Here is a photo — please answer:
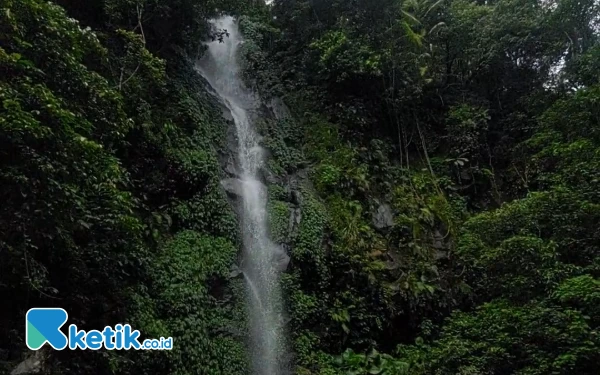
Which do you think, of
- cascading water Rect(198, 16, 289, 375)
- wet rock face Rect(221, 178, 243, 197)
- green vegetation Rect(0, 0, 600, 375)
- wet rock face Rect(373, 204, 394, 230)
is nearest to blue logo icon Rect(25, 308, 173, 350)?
green vegetation Rect(0, 0, 600, 375)

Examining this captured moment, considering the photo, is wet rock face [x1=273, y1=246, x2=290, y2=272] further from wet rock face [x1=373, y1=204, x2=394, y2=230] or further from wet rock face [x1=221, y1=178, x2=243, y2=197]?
wet rock face [x1=373, y1=204, x2=394, y2=230]

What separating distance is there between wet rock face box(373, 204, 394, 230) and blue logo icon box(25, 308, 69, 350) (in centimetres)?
678

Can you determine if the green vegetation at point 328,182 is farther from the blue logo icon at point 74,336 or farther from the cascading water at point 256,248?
the cascading water at point 256,248

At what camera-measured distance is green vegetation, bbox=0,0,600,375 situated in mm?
5848

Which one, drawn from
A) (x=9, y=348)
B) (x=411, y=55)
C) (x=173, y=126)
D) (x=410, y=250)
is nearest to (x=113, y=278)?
(x=9, y=348)

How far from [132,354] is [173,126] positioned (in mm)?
4472

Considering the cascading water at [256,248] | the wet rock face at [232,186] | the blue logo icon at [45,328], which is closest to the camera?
the blue logo icon at [45,328]

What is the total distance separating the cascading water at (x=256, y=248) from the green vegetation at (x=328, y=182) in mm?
289

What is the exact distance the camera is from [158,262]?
7.82 meters

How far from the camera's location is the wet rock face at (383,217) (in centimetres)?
1101

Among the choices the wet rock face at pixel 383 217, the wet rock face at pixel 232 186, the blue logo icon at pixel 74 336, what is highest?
the wet rock face at pixel 232 186

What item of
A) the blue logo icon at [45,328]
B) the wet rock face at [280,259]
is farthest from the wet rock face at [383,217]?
the blue logo icon at [45,328]

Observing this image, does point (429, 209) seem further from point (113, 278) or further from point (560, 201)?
point (113, 278)

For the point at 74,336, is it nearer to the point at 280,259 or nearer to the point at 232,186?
the point at 280,259
